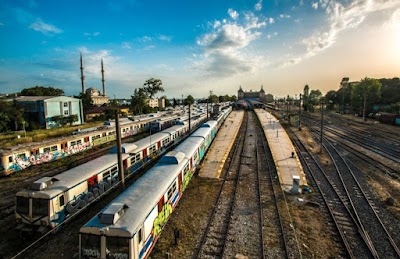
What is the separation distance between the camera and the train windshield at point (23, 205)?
1152 centimetres

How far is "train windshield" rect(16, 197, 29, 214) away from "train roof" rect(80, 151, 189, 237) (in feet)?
16.4

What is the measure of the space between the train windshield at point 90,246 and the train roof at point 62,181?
419cm

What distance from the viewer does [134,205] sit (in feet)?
32.1

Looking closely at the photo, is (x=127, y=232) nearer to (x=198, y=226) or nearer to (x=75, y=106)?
(x=198, y=226)

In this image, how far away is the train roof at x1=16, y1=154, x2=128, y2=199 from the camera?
1149 cm

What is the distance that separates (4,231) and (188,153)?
40.3ft

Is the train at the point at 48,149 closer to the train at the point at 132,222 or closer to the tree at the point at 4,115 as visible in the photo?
the train at the point at 132,222

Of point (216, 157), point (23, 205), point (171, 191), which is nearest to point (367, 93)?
point (216, 157)

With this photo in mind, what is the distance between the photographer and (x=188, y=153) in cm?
1883

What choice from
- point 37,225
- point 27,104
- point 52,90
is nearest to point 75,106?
point 27,104

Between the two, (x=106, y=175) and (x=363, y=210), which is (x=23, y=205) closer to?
(x=106, y=175)

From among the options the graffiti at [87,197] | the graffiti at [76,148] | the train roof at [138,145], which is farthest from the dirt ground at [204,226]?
the graffiti at [76,148]

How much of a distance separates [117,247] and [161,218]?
347 cm

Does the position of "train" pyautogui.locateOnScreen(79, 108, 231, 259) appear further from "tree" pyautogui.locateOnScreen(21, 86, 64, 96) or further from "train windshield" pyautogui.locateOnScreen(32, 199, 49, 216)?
"tree" pyautogui.locateOnScreen(21, 86, 64, 96)
